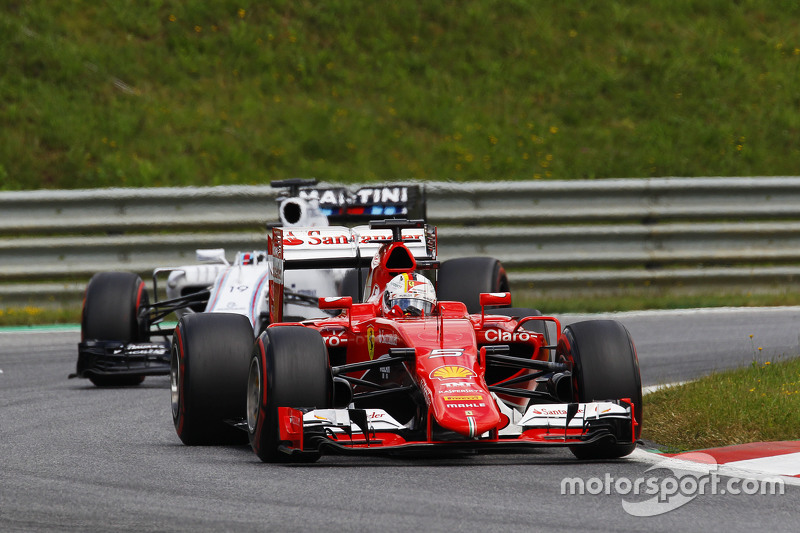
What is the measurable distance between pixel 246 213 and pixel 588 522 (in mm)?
10929

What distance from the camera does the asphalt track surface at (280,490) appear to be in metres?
5.80

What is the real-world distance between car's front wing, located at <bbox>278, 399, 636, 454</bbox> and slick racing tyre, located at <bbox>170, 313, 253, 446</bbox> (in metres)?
1.12

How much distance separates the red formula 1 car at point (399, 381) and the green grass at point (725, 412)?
603mm

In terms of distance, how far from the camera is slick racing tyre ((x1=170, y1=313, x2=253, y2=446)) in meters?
8.45

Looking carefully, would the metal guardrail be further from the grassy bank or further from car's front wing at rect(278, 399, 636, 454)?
car's front wing at rect(278, 399, 636, 454)

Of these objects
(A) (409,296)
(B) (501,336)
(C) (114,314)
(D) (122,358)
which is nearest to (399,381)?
(A) (409,296)

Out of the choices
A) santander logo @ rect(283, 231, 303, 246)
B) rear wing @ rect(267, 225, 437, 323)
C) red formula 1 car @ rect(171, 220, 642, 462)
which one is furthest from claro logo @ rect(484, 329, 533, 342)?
santander logo @ rect(283, 231, 303, 246)

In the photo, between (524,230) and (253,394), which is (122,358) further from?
(524,230)

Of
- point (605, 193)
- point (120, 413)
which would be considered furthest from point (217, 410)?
point (605, 193)

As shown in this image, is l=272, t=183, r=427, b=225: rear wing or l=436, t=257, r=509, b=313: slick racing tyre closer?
l=436, t=257, r=509, b=313: slick racing tyre

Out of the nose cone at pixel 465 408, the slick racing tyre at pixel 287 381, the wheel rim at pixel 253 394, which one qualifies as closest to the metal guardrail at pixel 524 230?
the wheel rim at pixel 253 394

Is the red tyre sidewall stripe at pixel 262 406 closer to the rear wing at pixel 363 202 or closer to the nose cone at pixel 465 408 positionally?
the nose cone at pixel 465 408

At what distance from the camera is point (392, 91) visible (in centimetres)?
2088

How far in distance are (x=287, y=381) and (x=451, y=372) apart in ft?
3.02
